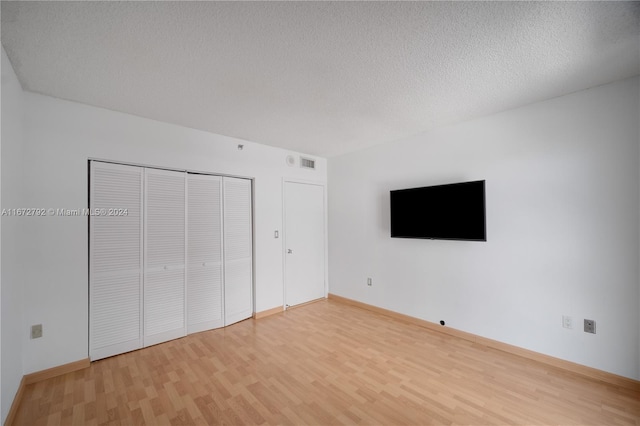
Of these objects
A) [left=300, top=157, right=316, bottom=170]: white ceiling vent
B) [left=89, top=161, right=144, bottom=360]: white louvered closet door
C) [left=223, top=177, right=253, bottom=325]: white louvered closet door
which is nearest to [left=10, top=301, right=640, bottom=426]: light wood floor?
[left=89, top=161, right=144, bottom=360]: white louvered closet door

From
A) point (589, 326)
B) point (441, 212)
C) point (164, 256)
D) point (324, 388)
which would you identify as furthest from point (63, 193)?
point (589, 326)

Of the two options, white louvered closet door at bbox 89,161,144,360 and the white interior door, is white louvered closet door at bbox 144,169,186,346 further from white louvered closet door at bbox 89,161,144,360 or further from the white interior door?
the white interior door

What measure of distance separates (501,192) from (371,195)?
1745 millimetres

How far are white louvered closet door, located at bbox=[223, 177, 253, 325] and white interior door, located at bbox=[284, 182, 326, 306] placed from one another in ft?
2.13

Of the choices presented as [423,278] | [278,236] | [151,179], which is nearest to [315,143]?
[278,236]

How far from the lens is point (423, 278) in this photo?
3420mm

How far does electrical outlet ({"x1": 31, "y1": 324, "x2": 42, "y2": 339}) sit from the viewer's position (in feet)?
7.40

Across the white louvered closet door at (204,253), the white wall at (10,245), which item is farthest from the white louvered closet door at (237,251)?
the white wall at (10,245)

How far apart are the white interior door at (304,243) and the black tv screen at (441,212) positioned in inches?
59.7

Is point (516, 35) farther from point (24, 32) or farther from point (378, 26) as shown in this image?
point (24, 32)

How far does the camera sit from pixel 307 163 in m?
4.52

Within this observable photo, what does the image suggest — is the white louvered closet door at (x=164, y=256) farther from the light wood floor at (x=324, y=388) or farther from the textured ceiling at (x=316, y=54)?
the textured ceiling at (x=316, y=54)

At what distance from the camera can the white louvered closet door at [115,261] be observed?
2576 millimetres

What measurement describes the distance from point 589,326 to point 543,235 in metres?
0.86
